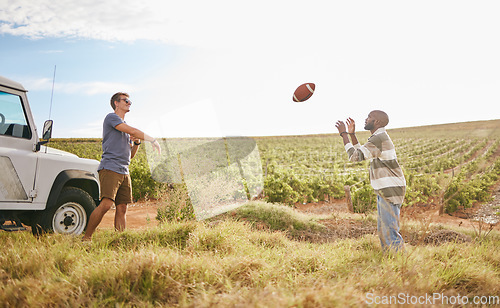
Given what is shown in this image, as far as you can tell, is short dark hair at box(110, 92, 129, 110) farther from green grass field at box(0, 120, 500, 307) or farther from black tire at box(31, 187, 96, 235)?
green grass field at box(0, 120, 500, 307)

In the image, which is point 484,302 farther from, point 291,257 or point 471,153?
point 471,153

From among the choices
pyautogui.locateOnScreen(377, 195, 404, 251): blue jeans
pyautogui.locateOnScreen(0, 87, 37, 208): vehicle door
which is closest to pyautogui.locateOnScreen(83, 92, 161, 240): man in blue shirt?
pyautogui.locateOnScreen(0, 87, 37, 208): vehicle door

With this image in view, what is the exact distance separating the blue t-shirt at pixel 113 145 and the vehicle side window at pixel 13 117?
115cm

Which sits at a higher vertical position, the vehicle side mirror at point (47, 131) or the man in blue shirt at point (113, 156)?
the vehicle side mirror at point (47, 131)

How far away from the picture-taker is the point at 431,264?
4.01 m

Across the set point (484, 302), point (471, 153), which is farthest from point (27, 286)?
point (471, 153)

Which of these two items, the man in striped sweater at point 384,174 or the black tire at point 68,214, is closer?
Result: the man in striped sweater at point 384,174

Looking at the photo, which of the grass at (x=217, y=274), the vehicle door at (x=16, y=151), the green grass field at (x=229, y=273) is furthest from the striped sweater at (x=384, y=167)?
the vehicle door at (x=16, y=151)

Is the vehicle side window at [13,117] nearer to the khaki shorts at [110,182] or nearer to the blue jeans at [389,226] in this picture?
the khaki shorts at [110,182]

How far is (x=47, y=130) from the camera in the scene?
15.6ft

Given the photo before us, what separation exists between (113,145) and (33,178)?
4.04ft

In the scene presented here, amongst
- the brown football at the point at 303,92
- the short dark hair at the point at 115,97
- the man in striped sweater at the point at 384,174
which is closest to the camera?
the man in striped sweater at the point at 384,174

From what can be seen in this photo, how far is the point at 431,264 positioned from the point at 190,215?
4950mm

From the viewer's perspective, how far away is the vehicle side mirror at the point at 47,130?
475 centimetres
